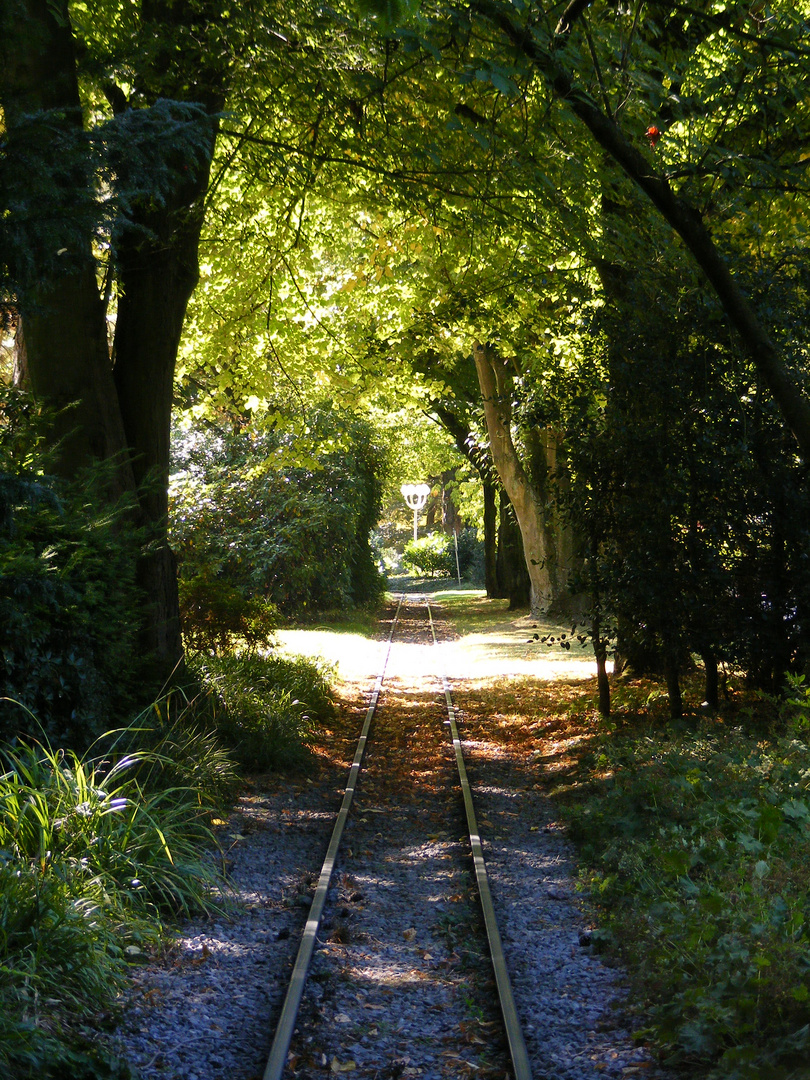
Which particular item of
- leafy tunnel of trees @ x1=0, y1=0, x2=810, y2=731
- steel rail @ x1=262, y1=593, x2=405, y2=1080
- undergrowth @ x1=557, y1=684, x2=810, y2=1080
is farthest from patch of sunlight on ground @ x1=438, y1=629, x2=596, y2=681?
steel rail @ x1=262, y1=593, x2=405, y2=1080

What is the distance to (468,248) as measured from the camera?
10969mm

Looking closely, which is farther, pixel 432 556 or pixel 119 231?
pixel 432 556

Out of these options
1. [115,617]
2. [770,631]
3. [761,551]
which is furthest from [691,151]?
[115,617]

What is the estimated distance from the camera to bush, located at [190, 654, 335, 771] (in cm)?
865

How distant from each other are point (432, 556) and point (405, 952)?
156ft

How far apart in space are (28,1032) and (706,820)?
3.88m

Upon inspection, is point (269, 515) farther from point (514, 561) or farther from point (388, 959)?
point (388, 959)

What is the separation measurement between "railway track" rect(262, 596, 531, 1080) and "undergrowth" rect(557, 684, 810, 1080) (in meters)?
0.71

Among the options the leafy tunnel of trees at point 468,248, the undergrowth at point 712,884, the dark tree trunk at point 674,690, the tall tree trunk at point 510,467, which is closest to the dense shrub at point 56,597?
the leafy tunnel of trees at point 468,248

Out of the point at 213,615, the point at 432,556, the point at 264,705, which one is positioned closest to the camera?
the point at 264,705

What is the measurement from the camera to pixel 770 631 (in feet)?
25.8

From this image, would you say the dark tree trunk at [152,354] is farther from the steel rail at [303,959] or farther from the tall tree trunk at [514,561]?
the tall tree trunk at [514,561]

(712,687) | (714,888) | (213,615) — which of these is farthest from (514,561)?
(714,888)

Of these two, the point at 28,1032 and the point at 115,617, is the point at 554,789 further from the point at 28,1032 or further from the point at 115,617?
the point at 28,1032
